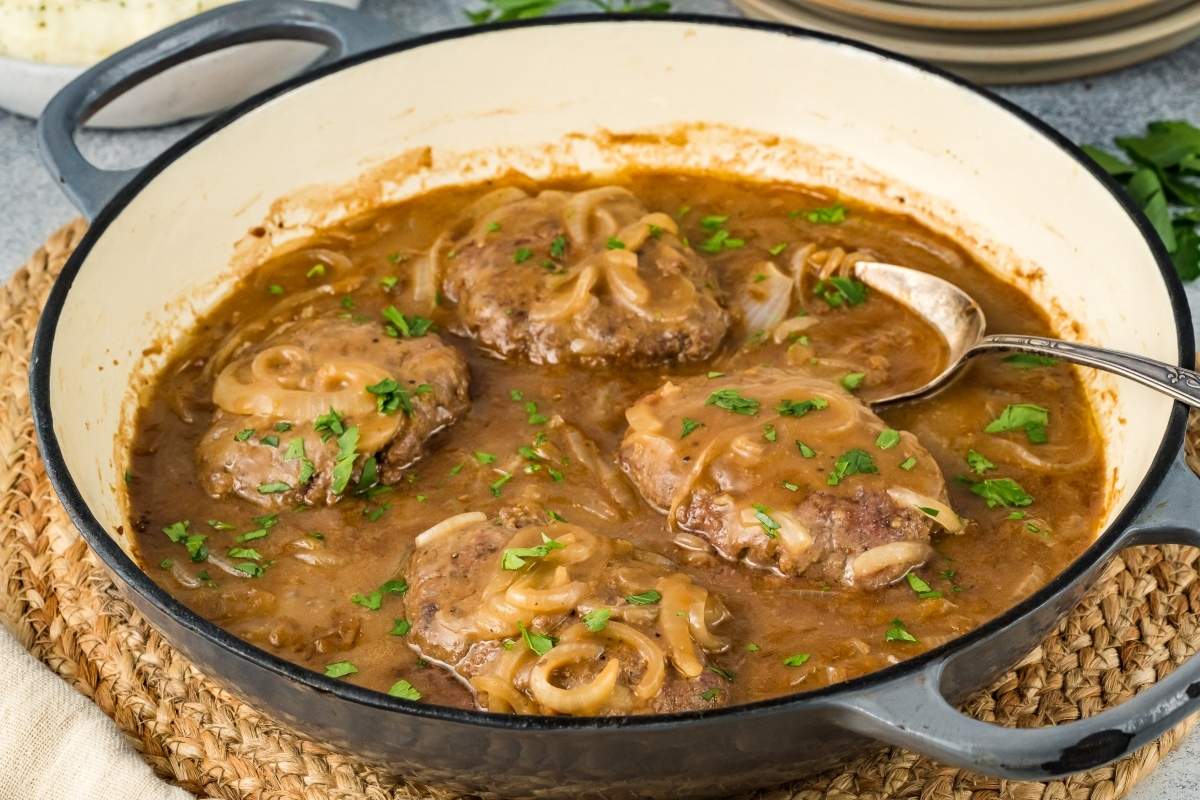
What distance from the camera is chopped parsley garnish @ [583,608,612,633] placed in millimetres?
3986

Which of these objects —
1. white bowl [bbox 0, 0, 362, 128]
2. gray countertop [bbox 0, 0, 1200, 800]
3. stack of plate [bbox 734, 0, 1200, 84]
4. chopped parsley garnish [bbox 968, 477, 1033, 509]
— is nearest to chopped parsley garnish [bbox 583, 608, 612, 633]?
chopped parsley garnish [bbox 968, 477, 1033, 509]

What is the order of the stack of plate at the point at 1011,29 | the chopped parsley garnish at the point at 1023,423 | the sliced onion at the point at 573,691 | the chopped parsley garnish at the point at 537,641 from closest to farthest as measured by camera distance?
the sliced onion at the point at 573,691
the chopped parsley garnish at the point at 537,641
the chopped parsley garnish at the point at 1023,423
the stack of plate at the point at 1011,29

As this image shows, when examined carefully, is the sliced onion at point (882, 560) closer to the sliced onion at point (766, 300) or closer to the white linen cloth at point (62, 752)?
the sliced onion at point (766, 300)

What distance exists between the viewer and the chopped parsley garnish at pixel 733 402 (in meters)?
4.70

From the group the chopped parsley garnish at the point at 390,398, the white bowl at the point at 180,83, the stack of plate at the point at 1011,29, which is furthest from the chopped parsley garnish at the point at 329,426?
the stack of plate at the point at 1011,29

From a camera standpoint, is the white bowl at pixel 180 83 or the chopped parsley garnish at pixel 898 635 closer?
the chopped parsley garnish at pixel 898 635

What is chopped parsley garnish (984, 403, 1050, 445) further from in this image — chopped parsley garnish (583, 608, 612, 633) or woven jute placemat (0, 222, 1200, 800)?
chopped parsley garnish (583, 608, 612, 633)

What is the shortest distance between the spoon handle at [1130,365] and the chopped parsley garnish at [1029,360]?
253mm

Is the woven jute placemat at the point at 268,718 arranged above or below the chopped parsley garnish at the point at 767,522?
below

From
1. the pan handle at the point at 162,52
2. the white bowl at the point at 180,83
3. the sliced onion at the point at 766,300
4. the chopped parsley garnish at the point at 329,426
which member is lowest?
the white bowl at the point at 180,83

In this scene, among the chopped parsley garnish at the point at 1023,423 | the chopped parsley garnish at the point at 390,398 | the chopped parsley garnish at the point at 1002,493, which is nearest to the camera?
the chopped parsley garnish at the point at 1002,493

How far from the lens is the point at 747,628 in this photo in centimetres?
430

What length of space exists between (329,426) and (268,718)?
3.44 ft

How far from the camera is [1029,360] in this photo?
536cm
